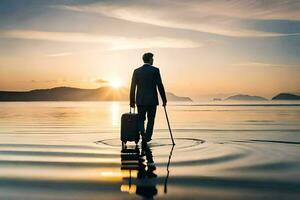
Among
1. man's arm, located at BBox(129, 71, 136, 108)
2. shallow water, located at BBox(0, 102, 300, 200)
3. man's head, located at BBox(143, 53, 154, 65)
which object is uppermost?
man's head, located at BBox(143, 53, 154, 65)

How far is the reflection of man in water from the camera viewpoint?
555cm

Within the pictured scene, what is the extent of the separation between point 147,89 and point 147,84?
142 mm

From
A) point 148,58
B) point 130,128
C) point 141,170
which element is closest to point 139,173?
point 141,170

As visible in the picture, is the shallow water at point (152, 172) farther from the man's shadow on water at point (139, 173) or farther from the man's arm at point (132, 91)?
the man's arm at point (132, 91)

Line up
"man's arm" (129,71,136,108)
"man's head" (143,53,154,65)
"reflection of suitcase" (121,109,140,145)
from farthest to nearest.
A: "man's arm" (129,71,136,108)
"man's head" (143,53,154,65)
"reflection of suitcase" (121,109,140,145)

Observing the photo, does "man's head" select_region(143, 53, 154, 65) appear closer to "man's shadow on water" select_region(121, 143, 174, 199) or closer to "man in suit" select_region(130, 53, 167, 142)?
"man in suit" select_region(130, 53, 167, 142)

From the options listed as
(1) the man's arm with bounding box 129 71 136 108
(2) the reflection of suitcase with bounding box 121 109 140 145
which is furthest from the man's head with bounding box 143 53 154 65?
(2) the reflection of suitcase with bounding box 121 109 140 145

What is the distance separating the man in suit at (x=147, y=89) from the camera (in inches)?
457

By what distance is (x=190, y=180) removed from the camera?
6.37 metres

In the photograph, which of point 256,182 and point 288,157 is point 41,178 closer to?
point 256,182

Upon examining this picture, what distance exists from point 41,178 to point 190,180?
240 centimetres

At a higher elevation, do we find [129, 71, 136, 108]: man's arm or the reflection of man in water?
[129, 71, 136, 108]: man's arm

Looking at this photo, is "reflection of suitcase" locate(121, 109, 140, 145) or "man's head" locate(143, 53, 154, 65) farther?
"man's head" locate(143, 53, 154, 65)

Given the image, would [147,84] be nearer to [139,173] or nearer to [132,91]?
[132,91]
